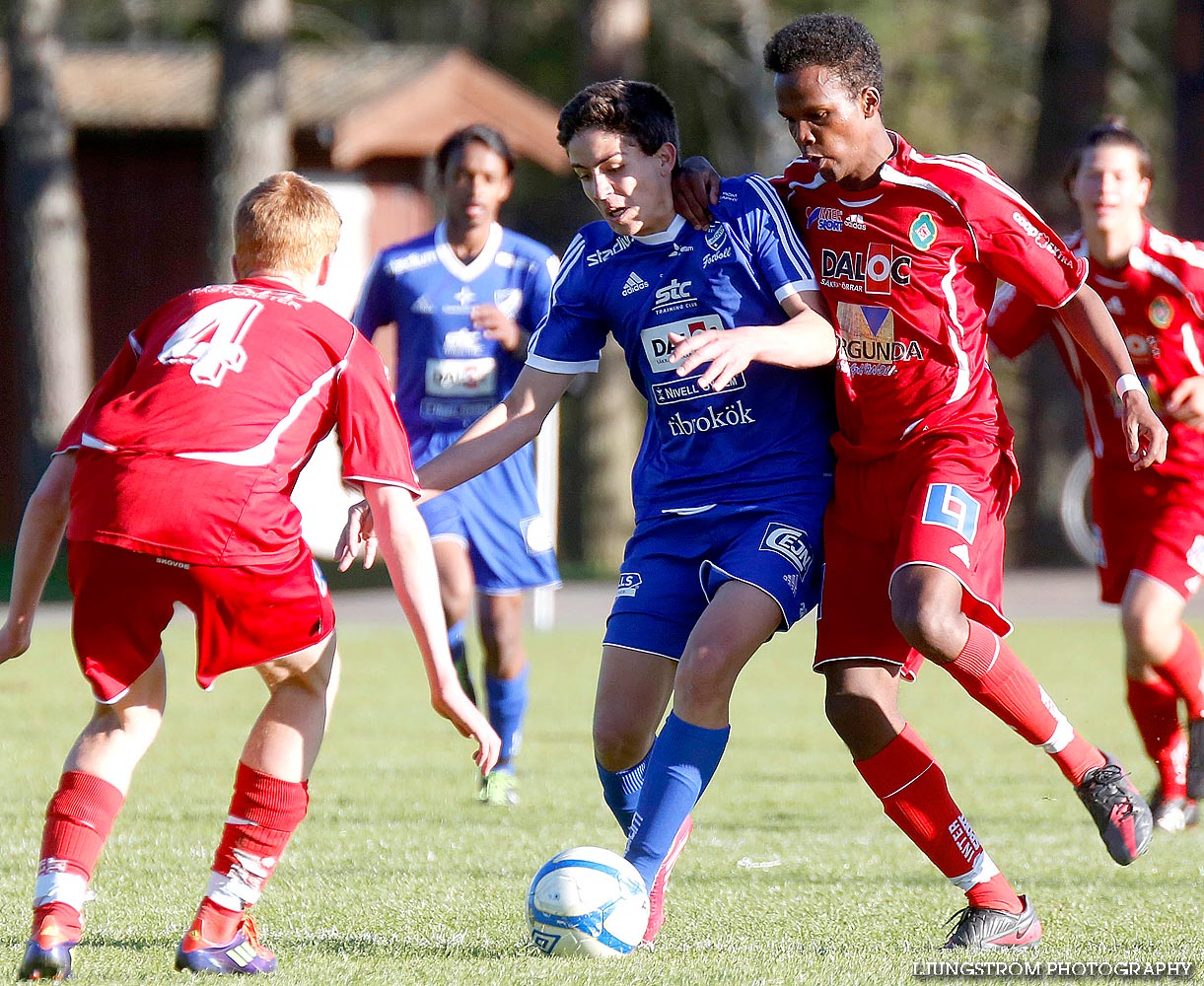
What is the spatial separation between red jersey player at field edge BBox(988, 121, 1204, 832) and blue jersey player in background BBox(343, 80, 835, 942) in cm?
192

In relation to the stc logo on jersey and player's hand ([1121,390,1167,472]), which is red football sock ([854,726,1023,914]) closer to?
player's hand ([1121,390,1167,472])

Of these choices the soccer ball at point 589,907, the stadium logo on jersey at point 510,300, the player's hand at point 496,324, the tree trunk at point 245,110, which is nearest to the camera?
the soccer ball at point 589,907

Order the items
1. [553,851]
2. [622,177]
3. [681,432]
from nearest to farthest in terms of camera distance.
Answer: [622,177] → [681,432] → [553,851]

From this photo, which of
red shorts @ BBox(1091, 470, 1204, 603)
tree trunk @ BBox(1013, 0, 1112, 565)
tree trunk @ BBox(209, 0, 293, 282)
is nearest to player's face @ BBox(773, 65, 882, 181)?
red shorts @ BBox(1091, 470, 1204, 603)

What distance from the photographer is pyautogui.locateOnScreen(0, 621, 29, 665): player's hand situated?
3717mm

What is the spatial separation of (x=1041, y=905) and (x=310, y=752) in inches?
79.7

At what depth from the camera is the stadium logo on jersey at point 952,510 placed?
13.5 feet

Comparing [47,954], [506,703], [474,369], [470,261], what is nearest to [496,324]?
[474,369]

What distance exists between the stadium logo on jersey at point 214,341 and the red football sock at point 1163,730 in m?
3.71

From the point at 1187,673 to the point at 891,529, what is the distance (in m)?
2.26

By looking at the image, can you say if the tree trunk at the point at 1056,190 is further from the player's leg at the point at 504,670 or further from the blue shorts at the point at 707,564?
the blue shorts at the point at 707,564

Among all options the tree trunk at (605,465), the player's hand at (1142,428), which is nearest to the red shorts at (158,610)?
the player's hand at (1142,428)

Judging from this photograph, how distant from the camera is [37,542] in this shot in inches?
144

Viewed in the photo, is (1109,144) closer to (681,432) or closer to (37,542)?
(681,432)
